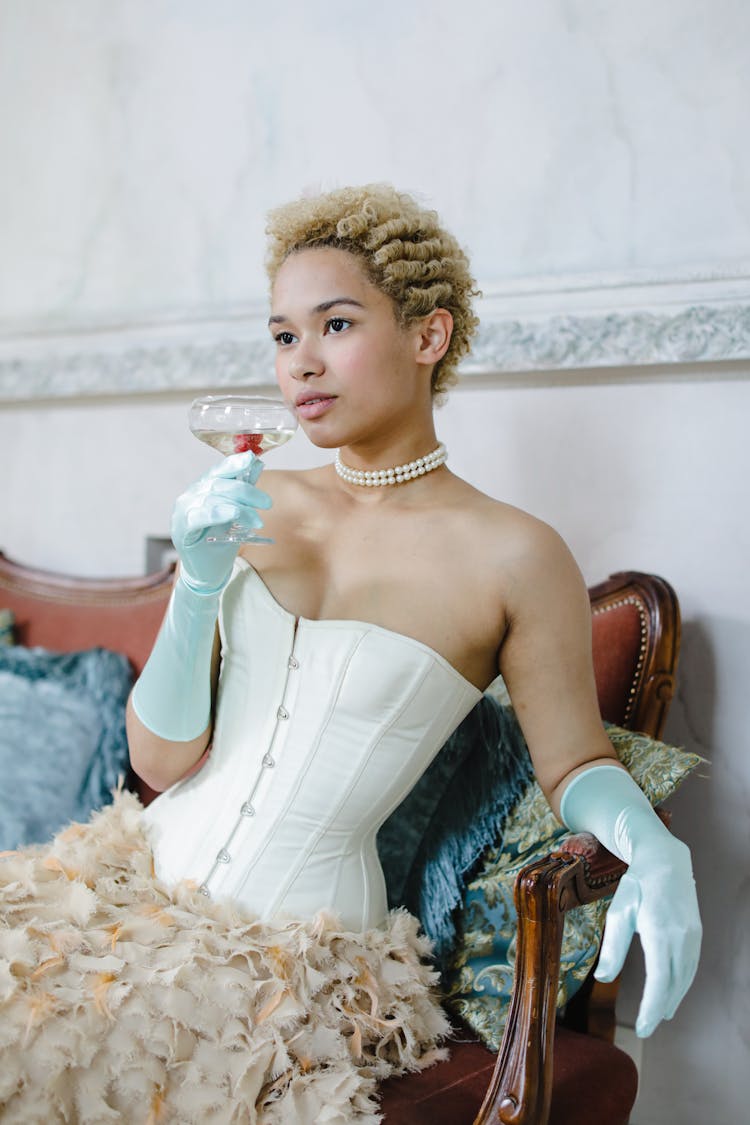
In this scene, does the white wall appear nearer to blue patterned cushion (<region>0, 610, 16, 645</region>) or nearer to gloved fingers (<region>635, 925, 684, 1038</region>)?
blue patterned cushion (<region>0, 610, 16, 645</region>)

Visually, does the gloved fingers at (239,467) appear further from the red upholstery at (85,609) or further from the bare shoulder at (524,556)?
the red upholstery at (85,609)

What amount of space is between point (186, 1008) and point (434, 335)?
945 millimetres

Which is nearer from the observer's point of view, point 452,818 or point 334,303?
point 334,303

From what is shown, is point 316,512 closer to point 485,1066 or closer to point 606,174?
point 485,1066

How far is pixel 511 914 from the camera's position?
1517mm

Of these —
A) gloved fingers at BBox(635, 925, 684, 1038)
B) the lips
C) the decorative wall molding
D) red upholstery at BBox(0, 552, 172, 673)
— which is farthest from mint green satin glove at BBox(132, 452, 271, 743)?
the decorative wall molding

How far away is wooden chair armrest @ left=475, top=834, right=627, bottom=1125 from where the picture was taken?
3.83 feet

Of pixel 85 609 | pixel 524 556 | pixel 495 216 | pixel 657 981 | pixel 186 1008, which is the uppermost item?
pixel 495 216

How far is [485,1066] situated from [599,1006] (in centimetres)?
27

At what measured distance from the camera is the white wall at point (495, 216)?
1953mm

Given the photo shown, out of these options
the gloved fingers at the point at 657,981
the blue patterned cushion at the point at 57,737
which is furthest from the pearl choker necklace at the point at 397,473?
the blue patterned cushion at the point at 57,737

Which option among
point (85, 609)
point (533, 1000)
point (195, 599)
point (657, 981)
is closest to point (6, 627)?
point (85, 609)

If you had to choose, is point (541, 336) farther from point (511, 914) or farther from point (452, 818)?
point (511, 914)

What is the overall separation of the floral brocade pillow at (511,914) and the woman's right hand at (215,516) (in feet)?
1.92
